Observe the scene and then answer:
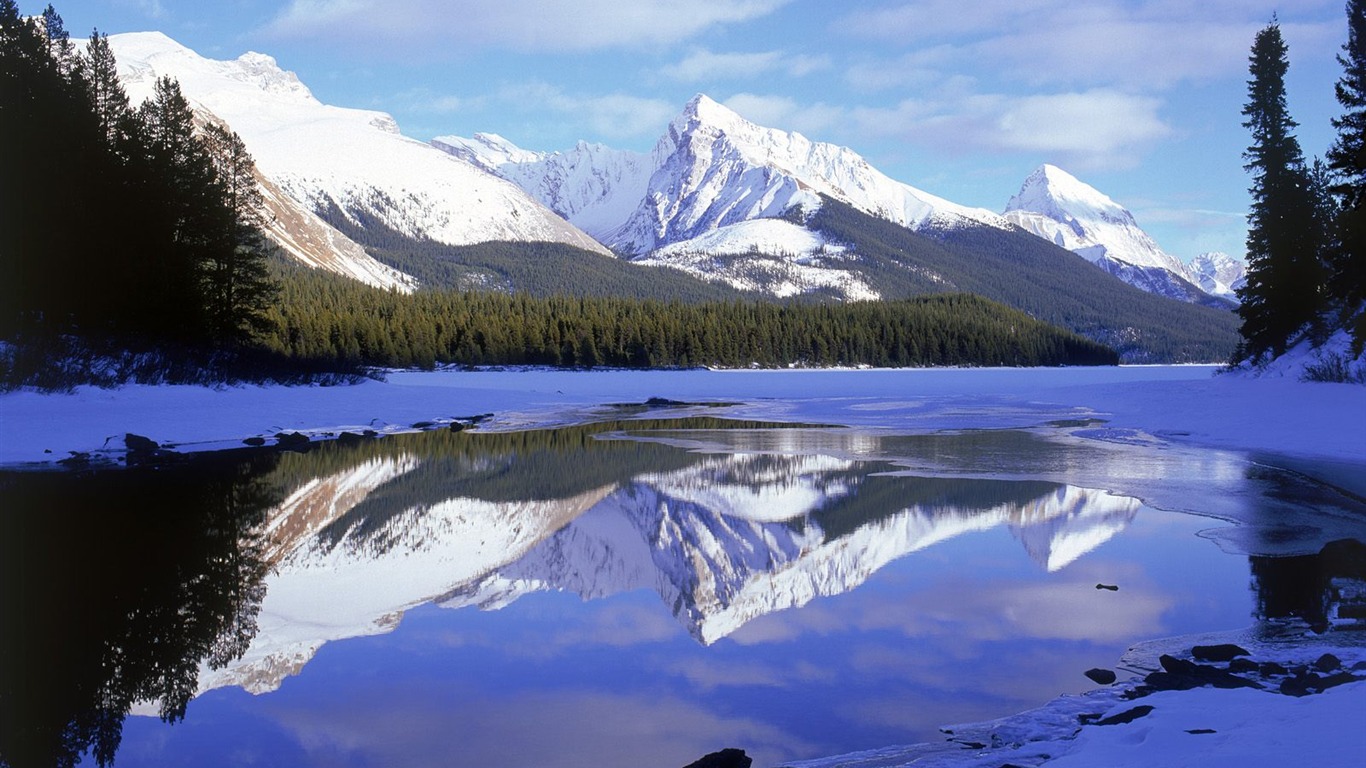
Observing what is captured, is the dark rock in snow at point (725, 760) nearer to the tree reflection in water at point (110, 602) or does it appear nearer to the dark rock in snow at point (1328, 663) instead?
the tree reflection in water at point (110, 602)

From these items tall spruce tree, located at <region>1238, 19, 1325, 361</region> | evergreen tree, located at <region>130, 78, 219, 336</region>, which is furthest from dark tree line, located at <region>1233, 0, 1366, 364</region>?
evergreen tree, located at <region>130, 78, 219, 336</region>

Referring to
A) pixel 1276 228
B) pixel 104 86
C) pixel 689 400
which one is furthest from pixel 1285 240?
pixel 104 86

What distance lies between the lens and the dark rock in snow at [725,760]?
23.5 ft

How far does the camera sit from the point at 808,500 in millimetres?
20812

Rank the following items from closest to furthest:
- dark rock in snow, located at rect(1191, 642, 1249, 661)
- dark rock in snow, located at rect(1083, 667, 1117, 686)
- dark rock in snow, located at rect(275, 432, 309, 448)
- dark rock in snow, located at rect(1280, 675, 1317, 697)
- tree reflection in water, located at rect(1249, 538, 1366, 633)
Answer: dark rock in snow, located at rect(1280, 675, 1317, 697), dark rock in snow, located at rect(1083, 667, 1117, 686), dark rock in snow, located at rect(1191, 642, 1249, 661), tree reflection in water, located at rect(1249, 538, 1366, 633), dark rock in snow, located at rect(275, 432, 309, 448)

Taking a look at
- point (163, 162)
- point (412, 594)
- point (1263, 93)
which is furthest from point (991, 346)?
point (412, 594)

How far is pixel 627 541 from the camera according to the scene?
54.4 ft

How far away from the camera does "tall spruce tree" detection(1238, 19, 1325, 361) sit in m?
47.9

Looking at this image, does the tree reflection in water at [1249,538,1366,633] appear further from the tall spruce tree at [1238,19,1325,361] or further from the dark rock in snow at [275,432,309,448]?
the tall spruce tree at [1238,19,1325,361]

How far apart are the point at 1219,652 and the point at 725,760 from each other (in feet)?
18.4

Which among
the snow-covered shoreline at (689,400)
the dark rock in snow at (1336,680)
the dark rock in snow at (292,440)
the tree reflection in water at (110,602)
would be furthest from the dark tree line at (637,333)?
the dark rock in snow at (1336,680)

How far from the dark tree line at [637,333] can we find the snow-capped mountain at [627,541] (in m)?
76.5

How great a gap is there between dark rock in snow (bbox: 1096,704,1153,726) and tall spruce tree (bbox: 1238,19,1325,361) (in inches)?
1859

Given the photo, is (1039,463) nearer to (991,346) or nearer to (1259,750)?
(1259,750)
